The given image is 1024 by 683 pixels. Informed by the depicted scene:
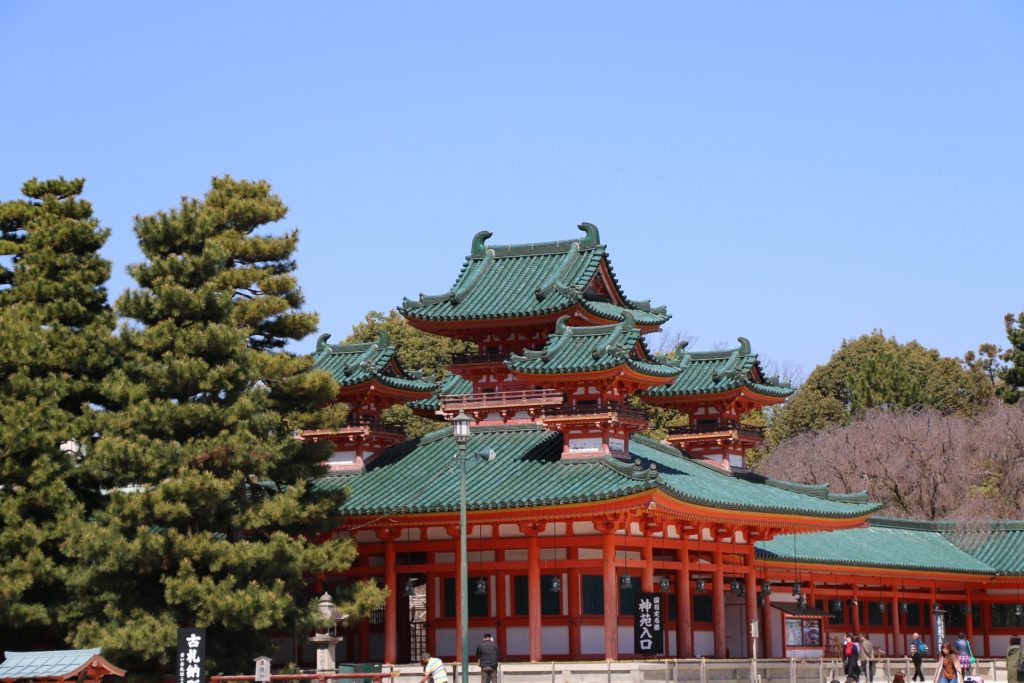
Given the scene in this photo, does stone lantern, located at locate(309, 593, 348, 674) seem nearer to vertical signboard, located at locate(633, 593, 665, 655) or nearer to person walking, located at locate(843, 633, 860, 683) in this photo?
vertical signboard, located at locate(633, 593, 665, 655)

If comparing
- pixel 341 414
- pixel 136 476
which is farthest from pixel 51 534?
pixel 341 414

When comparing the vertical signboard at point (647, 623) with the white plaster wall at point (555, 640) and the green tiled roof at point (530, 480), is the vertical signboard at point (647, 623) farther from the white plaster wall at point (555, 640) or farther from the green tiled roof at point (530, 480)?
the green tiled roof at point (530, 480)

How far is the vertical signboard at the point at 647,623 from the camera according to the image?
42250mm

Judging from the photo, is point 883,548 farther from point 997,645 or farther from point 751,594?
point 751,594

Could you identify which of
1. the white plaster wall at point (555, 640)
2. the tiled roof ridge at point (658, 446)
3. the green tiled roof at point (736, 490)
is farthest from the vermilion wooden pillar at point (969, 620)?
the white plaster wall at point (555, 640)

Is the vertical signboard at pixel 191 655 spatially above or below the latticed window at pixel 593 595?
below

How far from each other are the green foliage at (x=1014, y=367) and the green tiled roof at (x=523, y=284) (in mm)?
39589

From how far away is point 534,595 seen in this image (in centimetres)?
4178

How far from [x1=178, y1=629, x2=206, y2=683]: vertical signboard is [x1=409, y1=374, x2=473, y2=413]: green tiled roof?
1693 centimetres

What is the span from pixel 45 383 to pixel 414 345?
47.2 metres

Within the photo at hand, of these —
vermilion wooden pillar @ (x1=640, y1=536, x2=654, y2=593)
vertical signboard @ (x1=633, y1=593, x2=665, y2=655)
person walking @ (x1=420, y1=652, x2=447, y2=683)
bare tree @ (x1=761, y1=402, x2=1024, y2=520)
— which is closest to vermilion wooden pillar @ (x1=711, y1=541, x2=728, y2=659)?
vermilion wooden pillar @ (x1=640, y1=536, x2=654, y2=593)

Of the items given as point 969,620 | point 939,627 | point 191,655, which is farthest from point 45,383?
point 969,620

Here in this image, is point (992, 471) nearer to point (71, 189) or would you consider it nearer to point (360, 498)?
point (360, 498)

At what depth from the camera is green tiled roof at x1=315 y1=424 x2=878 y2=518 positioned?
41.2 metres
